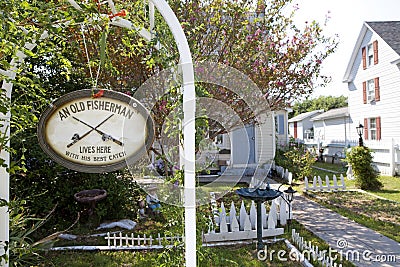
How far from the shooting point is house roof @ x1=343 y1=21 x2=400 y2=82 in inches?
518

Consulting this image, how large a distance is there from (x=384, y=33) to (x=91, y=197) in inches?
585

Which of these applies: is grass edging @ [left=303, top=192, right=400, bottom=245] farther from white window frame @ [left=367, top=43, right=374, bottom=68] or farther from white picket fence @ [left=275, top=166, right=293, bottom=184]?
white window frame @ [left=367, top=43, right=374, bottom=68]

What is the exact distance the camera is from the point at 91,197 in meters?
4.93

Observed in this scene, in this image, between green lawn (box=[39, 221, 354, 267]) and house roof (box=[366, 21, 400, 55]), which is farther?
house roof (box=[366, 21, 400, 55])

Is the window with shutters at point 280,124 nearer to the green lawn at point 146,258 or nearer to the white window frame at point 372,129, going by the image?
the white window frame at point 372,129

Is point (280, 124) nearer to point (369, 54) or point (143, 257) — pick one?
point (369, 54)

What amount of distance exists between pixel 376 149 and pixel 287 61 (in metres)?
9.18

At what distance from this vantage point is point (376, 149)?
41.3 ft

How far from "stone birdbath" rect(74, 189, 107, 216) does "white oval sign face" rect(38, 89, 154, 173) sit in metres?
2.87

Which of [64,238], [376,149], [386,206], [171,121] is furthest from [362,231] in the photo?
[376,149]

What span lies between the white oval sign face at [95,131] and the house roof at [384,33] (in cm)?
1384

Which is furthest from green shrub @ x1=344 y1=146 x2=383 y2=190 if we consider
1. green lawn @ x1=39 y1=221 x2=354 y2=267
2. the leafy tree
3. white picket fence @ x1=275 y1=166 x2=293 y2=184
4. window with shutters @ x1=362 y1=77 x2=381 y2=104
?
the leafy tree

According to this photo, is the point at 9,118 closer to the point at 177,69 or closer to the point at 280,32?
the point at 177,69

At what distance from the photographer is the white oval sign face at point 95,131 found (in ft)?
7.19
